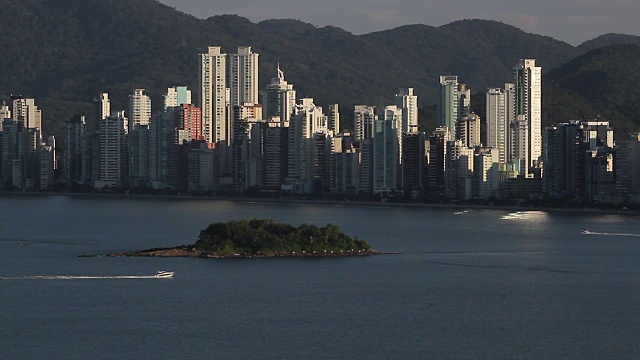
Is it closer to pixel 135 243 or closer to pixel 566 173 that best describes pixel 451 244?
pixel 135 243

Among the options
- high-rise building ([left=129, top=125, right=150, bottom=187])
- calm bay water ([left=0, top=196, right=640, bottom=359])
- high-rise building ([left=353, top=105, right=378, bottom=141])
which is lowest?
calm bay water ([left=0, top=196, right=640, bottom=359])

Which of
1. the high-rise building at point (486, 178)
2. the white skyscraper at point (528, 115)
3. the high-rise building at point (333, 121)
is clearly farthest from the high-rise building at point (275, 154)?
→ the white skyscraper at point (528, 115)

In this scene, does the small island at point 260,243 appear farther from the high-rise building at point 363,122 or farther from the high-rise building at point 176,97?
the high-rise building at point 176,97

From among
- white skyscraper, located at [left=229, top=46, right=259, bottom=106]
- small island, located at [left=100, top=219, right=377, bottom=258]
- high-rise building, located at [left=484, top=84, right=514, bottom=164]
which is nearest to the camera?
small island, located at [left=100, top=219, right=377, bottom=258]

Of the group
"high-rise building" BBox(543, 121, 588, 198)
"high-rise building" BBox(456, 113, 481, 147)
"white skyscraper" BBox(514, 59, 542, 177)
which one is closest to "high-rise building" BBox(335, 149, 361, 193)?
"high-rise building" BBox(456, 113, 481, 147)

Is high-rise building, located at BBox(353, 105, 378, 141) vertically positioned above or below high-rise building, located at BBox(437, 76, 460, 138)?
below

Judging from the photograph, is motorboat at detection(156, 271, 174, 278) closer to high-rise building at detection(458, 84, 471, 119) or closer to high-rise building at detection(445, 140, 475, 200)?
high-rise building at detection(445, 140, 475, 200)
